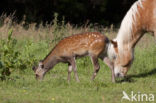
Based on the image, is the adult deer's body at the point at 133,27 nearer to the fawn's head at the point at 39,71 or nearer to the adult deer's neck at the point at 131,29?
the adult deer's neck at the point at 131,29

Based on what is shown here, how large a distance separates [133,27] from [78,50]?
4.75 feet

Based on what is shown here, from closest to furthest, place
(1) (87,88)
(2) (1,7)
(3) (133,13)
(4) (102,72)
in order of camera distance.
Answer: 1. (1) (87,88)
2. (3) (133,13)
3. (4) (102,72)
4. (2) (1,7)

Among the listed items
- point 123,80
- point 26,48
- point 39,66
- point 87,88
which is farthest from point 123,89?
point 26,48

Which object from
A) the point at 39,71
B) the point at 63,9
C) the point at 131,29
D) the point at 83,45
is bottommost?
the point at 39,71

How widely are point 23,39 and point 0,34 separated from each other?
1092 mm

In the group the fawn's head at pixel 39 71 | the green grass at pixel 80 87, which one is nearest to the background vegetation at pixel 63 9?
the green grass at pixel 80 87

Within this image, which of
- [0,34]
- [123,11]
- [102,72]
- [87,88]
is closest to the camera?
[87,88]

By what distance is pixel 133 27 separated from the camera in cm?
1080

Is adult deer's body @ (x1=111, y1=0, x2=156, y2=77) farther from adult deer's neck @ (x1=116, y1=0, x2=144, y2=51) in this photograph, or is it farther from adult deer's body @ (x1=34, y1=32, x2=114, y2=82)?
adult deer's body @ (x1=34, y1=32, x2=114, y2=82)

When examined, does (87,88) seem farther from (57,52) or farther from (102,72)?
(102,72)

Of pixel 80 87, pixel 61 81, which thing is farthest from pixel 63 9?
pixel 80 87

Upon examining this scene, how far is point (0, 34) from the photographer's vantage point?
1496cm

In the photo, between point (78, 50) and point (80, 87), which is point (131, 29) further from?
point (80, 87)

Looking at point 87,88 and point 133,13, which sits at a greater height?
point 133,13
